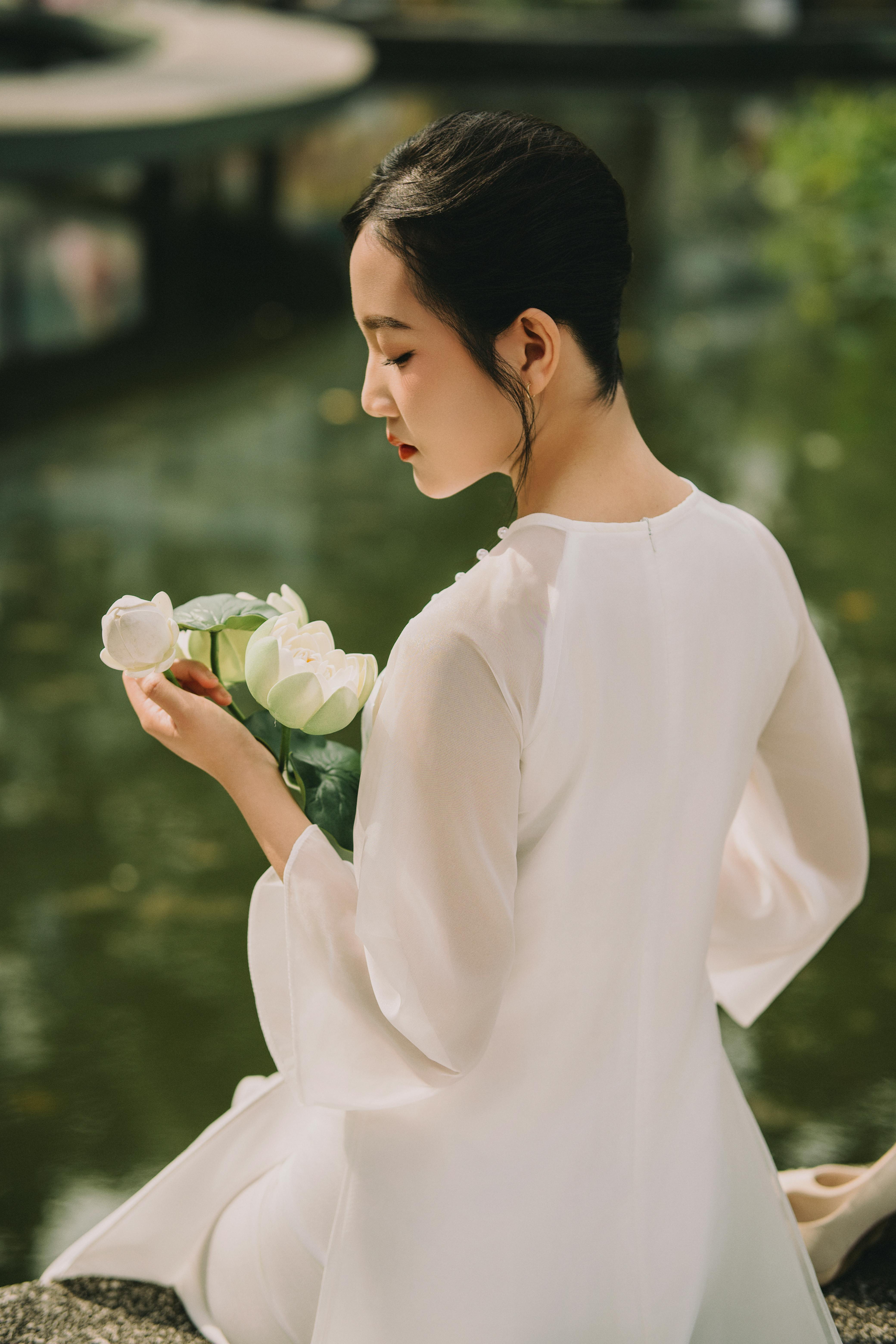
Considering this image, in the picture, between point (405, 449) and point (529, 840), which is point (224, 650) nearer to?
point (405, 449)

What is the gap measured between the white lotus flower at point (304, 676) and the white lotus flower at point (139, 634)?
0.09 meters

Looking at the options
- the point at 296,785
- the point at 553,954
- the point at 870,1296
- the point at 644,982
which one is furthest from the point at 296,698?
the point at 870,1296

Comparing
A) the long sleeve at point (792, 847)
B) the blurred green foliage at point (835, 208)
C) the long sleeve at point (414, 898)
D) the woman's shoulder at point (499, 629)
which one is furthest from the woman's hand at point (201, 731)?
the blurred green foliage at point (835, 208)

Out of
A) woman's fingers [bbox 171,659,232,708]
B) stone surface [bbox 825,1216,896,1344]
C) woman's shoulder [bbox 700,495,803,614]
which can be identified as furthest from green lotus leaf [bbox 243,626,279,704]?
stone surface [bbox 825,1216,896,1344]

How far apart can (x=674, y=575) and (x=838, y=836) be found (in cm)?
54

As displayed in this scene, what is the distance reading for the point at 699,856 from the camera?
1.48m

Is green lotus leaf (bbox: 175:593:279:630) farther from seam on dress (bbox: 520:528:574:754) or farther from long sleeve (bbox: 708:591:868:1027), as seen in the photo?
long sleeve (bbox: 708:591:868:1027)

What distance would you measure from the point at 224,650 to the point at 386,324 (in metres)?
0.43

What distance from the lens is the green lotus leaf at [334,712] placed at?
56.6 inches

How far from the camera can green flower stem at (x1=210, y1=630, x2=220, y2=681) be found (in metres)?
1.55

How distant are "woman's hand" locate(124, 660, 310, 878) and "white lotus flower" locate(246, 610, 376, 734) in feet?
0.15

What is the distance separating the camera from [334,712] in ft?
4.74

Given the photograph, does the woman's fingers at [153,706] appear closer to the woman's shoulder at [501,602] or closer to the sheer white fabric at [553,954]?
the sheer white fabric at [553,954]

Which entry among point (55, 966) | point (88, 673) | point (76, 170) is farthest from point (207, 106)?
point (55, 966)
